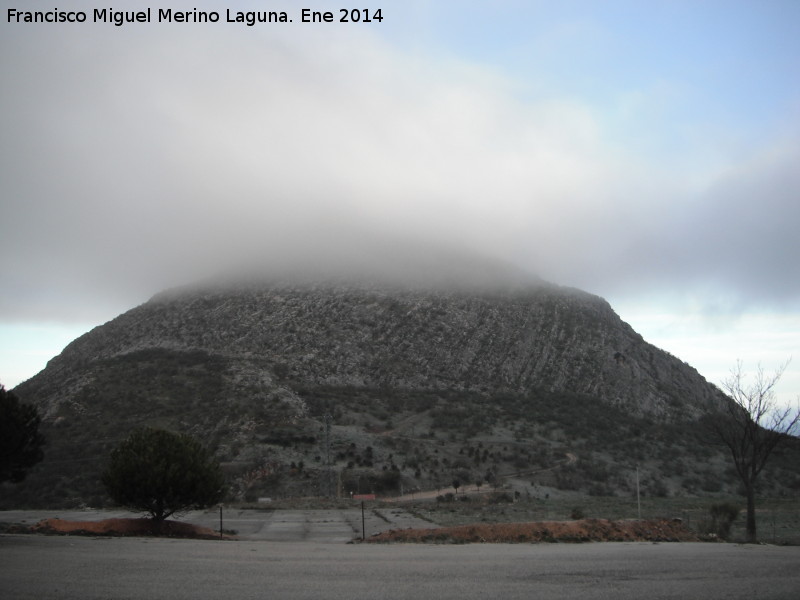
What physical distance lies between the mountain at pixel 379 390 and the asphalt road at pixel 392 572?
2850cm

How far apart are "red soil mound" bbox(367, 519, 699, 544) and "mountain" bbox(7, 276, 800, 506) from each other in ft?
77.7

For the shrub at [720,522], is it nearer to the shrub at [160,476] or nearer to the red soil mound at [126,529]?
the red soil mound at [126,529]

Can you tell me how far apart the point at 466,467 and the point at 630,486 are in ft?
41.8

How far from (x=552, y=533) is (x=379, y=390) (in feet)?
157

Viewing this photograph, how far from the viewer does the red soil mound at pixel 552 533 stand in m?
21.7

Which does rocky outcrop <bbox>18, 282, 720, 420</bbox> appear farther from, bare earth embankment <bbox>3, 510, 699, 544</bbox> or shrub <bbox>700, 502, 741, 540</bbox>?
shrub <bbox>700, 502, 741, 540</bbox>

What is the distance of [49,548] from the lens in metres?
18.1

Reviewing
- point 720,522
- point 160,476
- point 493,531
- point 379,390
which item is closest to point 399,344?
point 379,390

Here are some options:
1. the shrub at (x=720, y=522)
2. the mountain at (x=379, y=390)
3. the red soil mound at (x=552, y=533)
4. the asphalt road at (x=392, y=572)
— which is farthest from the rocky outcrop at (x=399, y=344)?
the asphalt road at (x=392, y=572)

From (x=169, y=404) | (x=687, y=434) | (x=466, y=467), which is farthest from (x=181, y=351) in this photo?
(x=687, y=434)

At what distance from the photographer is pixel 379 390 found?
69.2m

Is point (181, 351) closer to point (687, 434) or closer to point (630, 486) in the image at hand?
point (630, 486)

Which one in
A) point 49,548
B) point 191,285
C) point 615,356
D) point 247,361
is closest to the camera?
point 49,548

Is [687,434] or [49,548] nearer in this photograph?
[49,548]
